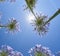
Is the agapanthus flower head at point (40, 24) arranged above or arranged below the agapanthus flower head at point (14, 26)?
below

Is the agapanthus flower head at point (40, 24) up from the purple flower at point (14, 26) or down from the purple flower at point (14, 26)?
down

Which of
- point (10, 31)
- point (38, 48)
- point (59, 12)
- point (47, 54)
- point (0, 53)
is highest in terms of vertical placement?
point (10, 31)

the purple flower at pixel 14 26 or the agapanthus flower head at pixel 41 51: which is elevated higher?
the purple flower at pixel 14 26

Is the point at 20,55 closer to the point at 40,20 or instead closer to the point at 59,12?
the point at 40,20

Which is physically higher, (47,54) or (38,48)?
(38,48)

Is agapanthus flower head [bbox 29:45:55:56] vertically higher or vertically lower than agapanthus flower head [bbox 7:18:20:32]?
lower

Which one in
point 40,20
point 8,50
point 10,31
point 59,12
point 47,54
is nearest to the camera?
point 59,12

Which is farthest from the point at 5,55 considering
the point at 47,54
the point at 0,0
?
the point at 0,0

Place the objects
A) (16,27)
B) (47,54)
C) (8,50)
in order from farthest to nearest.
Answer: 1. (16,27)
2. (8,50)
3. (47,54)

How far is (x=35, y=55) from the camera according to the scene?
4371mm

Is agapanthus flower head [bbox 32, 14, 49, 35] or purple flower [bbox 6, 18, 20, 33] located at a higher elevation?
purple flower [bbox 6, 18, 20, 33]

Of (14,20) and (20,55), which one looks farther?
(14,20)

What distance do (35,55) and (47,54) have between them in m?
0.35

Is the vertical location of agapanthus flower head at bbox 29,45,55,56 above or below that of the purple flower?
below
